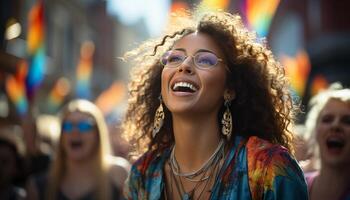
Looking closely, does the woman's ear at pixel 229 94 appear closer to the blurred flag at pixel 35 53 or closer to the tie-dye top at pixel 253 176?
the tie-dye top at pixel 253 176

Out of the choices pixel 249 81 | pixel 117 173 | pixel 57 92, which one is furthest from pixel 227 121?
pixel 57 92

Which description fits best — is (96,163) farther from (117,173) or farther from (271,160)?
(271,160)

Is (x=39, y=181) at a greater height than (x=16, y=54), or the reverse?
(x=16, y=54)

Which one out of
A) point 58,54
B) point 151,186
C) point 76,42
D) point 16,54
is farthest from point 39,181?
point 76,42

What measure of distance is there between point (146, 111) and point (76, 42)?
2680 cm

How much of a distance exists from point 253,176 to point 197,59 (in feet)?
2.13

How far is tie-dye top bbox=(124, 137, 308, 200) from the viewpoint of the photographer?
2.44m

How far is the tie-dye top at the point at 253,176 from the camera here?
2441 millimetres

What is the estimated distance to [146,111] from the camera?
128 inches

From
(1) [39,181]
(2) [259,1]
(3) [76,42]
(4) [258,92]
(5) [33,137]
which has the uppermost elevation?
(3) [76,42]

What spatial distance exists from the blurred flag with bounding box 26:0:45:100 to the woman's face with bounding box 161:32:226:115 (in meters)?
3.05

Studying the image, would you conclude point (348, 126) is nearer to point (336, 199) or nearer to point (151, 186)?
point (336, 199)

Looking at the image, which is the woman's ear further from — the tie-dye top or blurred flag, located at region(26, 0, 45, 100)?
blurred flag, located at region(26, 0, 45, 100)

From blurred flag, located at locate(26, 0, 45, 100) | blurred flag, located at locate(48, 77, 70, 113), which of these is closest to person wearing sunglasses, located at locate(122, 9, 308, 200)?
blurred flag, located at locate(26, 0, 45, 100)
